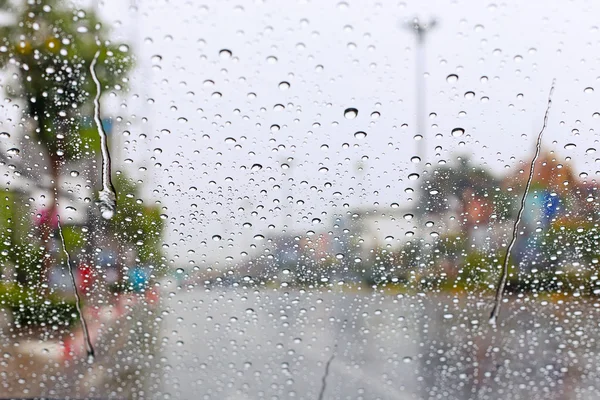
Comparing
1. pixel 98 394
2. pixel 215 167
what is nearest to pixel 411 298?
pixel 215 167

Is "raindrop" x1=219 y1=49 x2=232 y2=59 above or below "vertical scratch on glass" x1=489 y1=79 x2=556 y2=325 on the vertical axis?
above

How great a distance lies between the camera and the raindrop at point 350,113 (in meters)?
1.44

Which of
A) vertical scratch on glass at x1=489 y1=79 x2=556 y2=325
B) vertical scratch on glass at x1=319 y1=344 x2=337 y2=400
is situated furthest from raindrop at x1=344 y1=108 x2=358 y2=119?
vertical scratch on glass at x1=319 y1=344 x2=337 y2=400

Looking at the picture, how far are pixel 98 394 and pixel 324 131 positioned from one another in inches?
45.3

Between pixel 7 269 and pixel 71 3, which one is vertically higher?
pixel 71 3

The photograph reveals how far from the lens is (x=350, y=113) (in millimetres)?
1442

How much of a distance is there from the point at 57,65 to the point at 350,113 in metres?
0.79

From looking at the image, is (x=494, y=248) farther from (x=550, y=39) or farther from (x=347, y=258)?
(x=550, y=39)

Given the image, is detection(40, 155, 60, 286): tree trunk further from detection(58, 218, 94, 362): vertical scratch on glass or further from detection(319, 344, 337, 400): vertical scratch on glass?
detection(319, 344, 337, 400): vertical scratch on glass

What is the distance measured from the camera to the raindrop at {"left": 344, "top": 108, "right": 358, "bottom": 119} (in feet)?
4.71

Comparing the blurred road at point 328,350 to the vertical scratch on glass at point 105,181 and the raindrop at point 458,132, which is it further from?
the raindrop at point 458,132

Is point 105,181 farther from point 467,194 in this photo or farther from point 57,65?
point 467,194

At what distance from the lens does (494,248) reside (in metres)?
1.67

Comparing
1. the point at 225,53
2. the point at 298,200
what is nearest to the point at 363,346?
the point at 298,200
